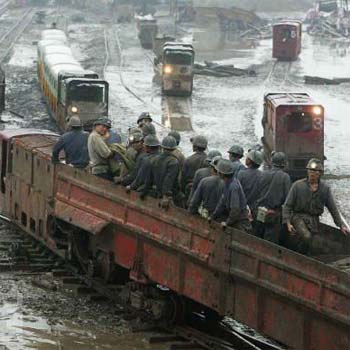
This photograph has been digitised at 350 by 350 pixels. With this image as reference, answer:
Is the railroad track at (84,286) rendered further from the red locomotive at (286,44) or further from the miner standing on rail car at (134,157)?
the red locomotive at (286,44)

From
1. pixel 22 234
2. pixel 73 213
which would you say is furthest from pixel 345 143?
pixel 73 213

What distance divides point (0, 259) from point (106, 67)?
38128 millimetres

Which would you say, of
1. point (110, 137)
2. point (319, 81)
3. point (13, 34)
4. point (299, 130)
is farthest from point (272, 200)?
point (13, 34)

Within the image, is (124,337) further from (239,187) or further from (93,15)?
(93,15)

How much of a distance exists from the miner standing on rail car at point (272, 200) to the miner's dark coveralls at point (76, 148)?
384 centimetres

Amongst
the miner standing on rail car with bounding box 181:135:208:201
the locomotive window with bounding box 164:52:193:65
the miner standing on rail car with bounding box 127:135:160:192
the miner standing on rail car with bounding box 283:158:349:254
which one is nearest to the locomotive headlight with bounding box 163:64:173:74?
the locomotive window with bounding box 164:52:193:65

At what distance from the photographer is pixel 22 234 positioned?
64.1ft

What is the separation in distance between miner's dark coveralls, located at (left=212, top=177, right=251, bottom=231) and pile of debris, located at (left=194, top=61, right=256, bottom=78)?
39.5 metres

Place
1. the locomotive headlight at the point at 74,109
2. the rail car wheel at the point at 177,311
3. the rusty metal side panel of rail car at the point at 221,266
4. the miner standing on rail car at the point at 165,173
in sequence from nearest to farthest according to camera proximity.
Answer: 1. the rusty metal side panel of rail car at the point at 221,266
2. the rail car wheel at the point at 177,311
3. the miner standing on rail car at the point at 165,173
4. the locomotive headlight at the point at 74,109

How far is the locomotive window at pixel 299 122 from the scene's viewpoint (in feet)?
96.2

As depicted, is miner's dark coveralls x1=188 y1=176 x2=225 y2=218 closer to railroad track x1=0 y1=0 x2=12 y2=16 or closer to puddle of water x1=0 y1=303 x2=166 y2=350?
puddle of water x1=0 y1=303 x2=166 y2=350

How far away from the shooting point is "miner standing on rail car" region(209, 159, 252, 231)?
42.8 ft

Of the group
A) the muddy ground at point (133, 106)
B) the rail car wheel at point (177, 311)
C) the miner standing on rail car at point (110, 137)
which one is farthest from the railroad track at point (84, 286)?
the miner standing on rail car at point (110, 137)

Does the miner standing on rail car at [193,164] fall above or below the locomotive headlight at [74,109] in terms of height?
above
